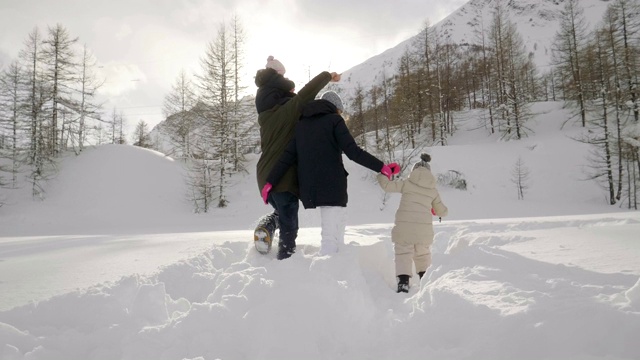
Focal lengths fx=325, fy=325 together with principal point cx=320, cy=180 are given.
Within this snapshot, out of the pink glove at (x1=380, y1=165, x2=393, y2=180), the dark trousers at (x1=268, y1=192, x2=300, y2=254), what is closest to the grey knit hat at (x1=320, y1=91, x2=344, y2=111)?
the pink glove at (x1=380, y1=165, x2=393, y2=180)

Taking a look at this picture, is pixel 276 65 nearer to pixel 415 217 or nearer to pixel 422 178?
pixel 422 178

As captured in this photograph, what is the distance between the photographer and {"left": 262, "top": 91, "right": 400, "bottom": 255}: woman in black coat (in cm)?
324

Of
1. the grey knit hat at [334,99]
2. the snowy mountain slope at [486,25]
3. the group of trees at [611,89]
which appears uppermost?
the snowy mountain slope at [486,25]

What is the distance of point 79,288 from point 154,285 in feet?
1.48

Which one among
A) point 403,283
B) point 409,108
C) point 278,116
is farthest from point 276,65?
point 409,108

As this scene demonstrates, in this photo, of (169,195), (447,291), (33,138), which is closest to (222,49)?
(169,195)

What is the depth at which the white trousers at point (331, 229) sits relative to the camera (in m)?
3.20

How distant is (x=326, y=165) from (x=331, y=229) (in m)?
0.64

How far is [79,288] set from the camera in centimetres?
216

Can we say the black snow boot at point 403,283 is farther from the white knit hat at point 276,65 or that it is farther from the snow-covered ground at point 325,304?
the white knit hat at point 276,65

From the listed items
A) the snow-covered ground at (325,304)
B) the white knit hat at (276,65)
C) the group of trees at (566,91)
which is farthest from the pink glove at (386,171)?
the group of trees at (566,91)

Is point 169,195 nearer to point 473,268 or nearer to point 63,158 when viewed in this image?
point 63,158

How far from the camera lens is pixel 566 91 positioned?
98.2 feet

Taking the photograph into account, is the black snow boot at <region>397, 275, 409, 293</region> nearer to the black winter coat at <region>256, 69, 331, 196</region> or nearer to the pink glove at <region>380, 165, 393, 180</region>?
the pink glove at <region>380, 165, 393, 180</region>
